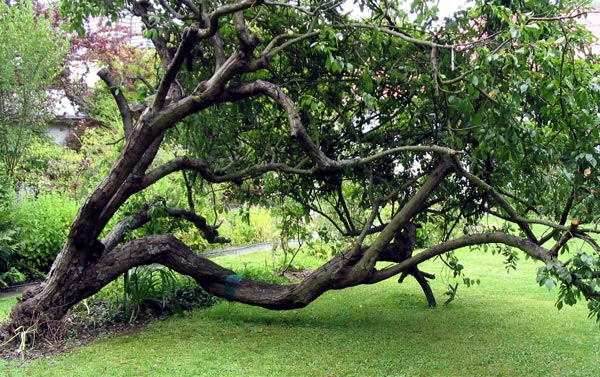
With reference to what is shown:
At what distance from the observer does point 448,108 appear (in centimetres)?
474

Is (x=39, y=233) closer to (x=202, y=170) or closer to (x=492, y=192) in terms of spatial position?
(x=202, y=170)

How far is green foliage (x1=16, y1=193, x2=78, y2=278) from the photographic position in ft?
28.3

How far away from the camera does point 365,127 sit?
5883 mm

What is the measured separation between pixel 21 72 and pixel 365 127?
7214mm

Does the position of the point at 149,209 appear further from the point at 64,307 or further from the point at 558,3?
the point at 558,3

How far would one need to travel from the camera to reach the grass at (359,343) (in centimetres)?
433

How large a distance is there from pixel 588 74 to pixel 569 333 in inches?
114

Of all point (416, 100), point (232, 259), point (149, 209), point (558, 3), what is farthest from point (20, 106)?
point (558, 3)

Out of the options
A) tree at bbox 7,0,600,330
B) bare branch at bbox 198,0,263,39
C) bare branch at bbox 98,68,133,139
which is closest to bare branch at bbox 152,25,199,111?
tree at bbox 7,0,600,330

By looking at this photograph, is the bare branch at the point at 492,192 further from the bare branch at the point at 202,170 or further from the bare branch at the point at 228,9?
the bare branch at the point at 228,9

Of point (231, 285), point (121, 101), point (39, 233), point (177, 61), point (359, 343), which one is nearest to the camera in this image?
point (177, 61)

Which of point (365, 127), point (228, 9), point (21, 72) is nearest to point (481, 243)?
point (365, 127)

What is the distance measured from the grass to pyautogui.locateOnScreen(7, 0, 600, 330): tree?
53 cm

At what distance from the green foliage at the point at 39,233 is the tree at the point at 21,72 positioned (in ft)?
4.22
